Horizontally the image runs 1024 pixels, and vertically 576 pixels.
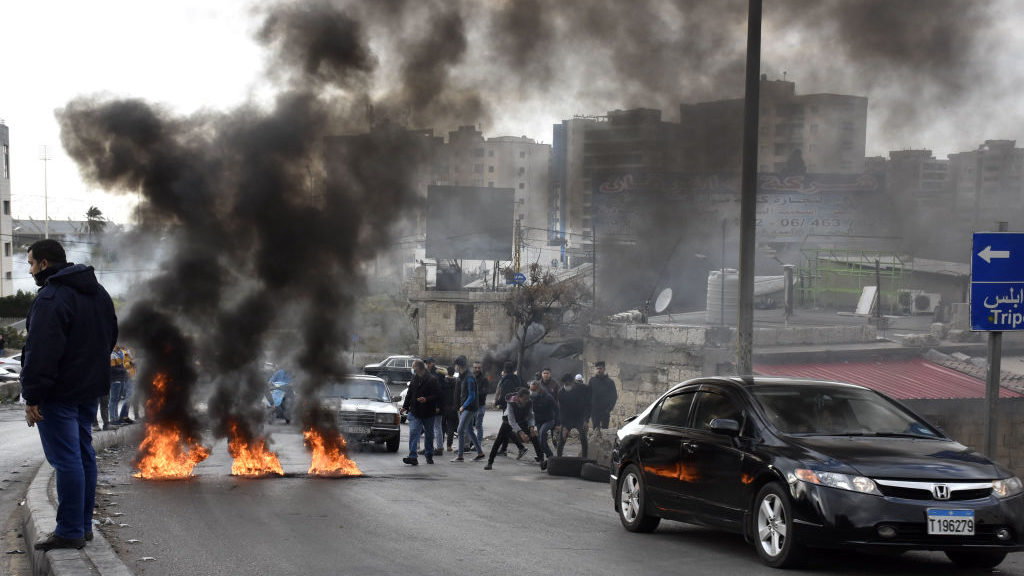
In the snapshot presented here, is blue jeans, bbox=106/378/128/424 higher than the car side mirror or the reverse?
the reverse

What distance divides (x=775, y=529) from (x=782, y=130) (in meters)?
29.9

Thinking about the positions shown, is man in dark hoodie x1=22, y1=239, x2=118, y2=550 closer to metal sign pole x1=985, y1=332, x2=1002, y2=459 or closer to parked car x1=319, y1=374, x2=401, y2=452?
metal sign pole x1=985, y1=332, x2=1002, y2=459

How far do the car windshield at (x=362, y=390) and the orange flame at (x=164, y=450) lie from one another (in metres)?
5.93

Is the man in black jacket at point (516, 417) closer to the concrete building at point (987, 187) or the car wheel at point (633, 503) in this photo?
the car wheel at point (633, 503)

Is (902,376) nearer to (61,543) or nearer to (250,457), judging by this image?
(250,457)

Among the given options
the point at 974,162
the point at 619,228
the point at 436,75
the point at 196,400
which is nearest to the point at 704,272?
the point at 619,228

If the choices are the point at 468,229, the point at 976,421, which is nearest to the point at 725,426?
the point at 976,421

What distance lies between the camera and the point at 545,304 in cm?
5628

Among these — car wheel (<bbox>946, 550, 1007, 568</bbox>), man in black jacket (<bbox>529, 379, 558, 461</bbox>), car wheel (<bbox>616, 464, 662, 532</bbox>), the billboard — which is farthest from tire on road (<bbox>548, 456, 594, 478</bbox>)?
the billboard

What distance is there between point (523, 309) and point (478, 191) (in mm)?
7227

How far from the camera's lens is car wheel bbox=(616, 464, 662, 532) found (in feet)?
28.4

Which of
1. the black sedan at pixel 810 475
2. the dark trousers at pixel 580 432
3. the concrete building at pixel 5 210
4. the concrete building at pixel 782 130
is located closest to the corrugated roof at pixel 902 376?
the concrete building at pixel 782 130

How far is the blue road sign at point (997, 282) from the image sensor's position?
8.40m

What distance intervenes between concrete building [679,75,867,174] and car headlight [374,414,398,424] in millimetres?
8126
